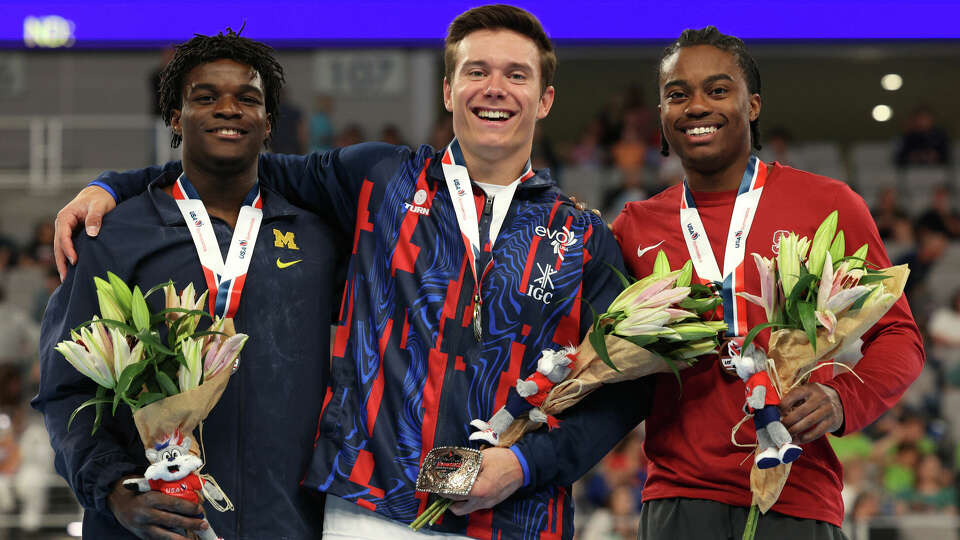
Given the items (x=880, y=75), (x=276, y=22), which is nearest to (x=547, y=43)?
(x=276, y=22)

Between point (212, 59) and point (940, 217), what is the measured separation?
32.1ft

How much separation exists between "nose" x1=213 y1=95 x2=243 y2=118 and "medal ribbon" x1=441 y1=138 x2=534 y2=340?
582 mm

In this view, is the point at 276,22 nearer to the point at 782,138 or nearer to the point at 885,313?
the point at 782,138

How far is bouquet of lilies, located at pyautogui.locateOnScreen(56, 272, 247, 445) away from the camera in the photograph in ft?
9.18

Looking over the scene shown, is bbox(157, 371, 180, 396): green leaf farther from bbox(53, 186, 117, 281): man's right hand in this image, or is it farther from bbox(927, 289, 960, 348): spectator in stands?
bbox(927, 289, 960, 348): spectator in stands

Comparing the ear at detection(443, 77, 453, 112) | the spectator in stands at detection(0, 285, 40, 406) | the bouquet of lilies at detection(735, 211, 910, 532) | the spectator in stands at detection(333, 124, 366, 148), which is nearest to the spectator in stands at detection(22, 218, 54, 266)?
the spectator in stands at detection(0, 285, 40, 406)

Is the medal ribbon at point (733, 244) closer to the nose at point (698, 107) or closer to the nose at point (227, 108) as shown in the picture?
the nose at point (698, 107)

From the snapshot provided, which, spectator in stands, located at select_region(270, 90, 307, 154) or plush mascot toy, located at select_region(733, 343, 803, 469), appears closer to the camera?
plush mascot toy, located at select_region(733, 343, 803, 469)

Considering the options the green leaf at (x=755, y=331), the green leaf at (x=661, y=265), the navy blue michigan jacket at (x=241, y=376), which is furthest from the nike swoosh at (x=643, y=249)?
the navy blue michigan jacket at (x=241, y=376)

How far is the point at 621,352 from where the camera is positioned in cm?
291

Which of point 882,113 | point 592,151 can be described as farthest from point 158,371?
point 882,113

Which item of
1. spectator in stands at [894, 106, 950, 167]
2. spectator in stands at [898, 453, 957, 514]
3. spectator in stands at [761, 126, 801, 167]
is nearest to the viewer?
spectator in stands at [898, 453, 957, 514]

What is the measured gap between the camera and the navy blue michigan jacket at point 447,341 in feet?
9.78

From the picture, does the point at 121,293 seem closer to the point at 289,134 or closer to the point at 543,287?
the point at 543,287
